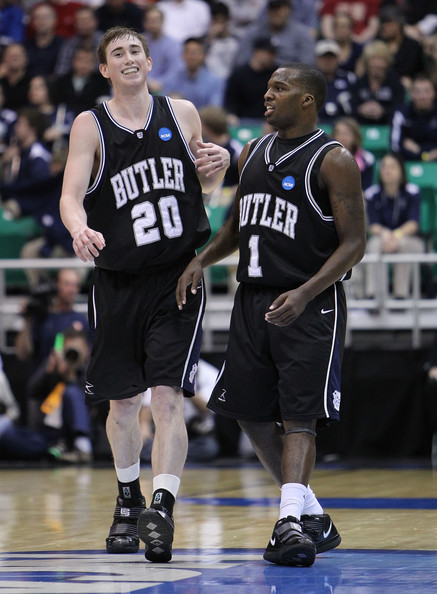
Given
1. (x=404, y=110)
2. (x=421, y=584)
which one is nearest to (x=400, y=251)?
(x=404, y=110)

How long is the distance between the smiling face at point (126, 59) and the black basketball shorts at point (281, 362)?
107 cm

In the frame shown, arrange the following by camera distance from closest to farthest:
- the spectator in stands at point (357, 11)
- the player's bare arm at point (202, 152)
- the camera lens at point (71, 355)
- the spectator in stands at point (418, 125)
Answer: the player's bare arm at point (202, 152) → the camera lens at point (71, 355) → the spectator in stands at point (418, 125) → the spectator in stands at point (357, 11)

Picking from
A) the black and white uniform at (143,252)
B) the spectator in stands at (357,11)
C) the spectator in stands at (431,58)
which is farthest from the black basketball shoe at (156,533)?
the spectator in stands at (357,11)

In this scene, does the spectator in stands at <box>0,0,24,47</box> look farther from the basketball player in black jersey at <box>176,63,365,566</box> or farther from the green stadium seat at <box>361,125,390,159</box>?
the basketball player in black jersey at <box>176,63,365,566</box>

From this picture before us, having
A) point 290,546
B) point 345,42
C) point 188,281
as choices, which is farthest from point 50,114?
point 290,546

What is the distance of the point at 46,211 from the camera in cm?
1209

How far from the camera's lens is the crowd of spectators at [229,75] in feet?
37.8

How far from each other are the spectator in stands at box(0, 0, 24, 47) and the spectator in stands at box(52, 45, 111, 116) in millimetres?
2364

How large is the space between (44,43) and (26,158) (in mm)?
3475

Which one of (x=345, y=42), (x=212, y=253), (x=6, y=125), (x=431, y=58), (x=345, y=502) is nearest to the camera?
(x=212, y=253)

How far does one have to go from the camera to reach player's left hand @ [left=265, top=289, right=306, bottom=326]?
4785mm

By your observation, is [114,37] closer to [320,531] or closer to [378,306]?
[320,531]

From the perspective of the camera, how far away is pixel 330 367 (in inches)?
195

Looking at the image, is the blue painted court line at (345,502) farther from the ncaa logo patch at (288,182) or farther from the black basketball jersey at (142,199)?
the ncaa logo patch at (288,182)
